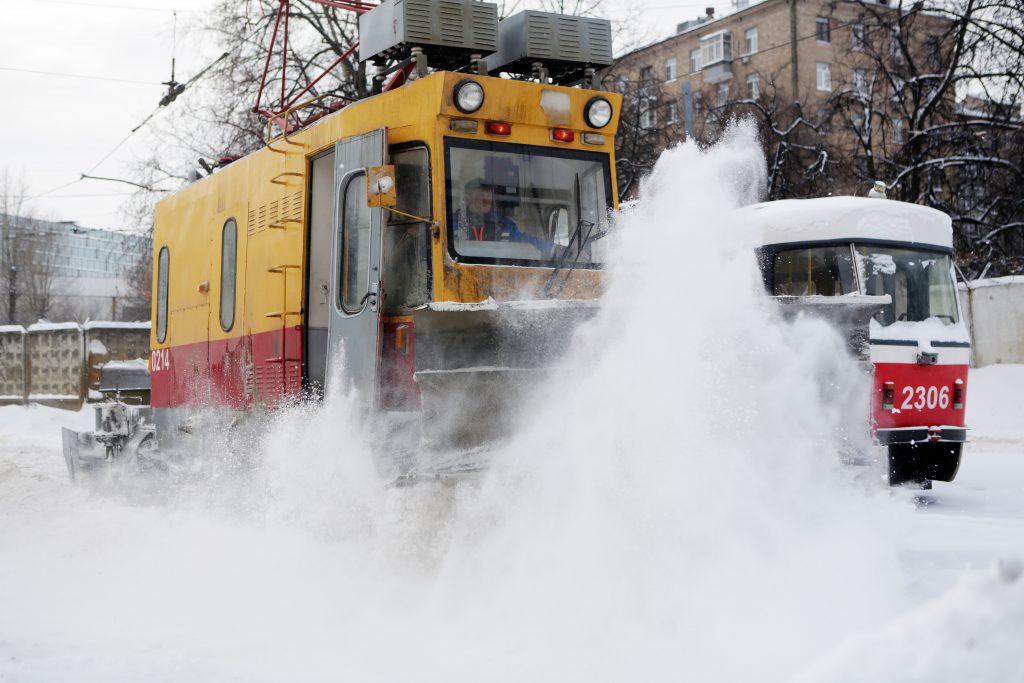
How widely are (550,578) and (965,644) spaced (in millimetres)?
2069

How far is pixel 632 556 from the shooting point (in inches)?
186

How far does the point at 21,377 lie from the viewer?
995 inches

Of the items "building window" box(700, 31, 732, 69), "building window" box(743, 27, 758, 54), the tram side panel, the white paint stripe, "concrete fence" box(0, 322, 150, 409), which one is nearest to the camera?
the tram side panel

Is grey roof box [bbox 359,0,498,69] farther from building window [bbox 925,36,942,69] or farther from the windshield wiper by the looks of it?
building window [bbox 925,36,942,69]

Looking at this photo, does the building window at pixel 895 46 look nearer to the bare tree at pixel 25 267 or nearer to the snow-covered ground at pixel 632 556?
the snow-covered ground at pixel 632 556

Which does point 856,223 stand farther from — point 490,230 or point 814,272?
point 490,230

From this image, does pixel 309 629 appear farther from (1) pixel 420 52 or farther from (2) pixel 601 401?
(1) pixel 420 52

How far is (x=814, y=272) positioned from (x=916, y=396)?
5.73 ft

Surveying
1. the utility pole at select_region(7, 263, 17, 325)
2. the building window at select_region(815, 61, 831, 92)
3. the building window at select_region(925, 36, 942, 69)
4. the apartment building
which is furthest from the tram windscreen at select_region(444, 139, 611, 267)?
the utility pole at select_region(7, 263, 17, 325)

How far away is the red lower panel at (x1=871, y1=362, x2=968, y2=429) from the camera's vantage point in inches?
390

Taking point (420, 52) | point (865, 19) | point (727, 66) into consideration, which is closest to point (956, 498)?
point (420, 52)

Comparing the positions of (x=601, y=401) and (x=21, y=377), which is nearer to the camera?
(x=601, y=401)

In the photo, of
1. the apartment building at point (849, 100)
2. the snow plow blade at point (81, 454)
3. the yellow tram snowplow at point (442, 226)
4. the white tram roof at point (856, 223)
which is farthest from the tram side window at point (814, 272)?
the snow plow blade at point (81, 454)

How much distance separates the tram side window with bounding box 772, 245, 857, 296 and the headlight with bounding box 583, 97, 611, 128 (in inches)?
167
